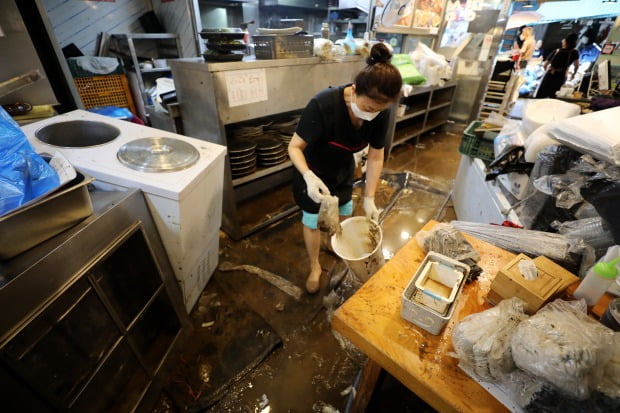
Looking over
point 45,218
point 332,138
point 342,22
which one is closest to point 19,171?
point 45,218

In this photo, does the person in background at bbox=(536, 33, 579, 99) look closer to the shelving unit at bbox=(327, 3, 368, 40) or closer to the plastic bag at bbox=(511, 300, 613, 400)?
the shelving unit at bbox=(327, 3, 368, 40)

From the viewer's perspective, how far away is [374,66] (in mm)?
1182

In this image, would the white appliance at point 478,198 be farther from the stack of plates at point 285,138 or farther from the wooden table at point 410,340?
the stack of plates at point 285,138

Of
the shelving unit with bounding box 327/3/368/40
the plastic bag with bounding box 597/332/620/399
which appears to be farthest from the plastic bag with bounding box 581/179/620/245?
the shelving unit with bounding box 327/3/368/40

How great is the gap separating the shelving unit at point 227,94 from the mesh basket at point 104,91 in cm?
195

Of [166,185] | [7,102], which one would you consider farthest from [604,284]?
[7,102]

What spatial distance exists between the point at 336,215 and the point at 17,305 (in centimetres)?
117

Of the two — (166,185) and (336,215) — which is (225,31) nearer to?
(166,185)

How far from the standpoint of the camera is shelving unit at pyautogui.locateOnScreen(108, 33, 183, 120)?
354 centimetres

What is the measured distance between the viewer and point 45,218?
0.85m

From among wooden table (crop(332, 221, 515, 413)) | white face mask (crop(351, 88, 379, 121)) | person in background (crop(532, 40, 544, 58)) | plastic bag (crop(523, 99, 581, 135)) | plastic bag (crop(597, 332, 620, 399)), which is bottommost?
wooden table (crop(332, 221, 515, 413))

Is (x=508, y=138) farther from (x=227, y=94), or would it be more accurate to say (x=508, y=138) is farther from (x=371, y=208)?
(x=227, y=94)

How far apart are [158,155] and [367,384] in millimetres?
1335

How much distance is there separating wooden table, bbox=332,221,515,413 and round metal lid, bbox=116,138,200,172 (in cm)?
100
